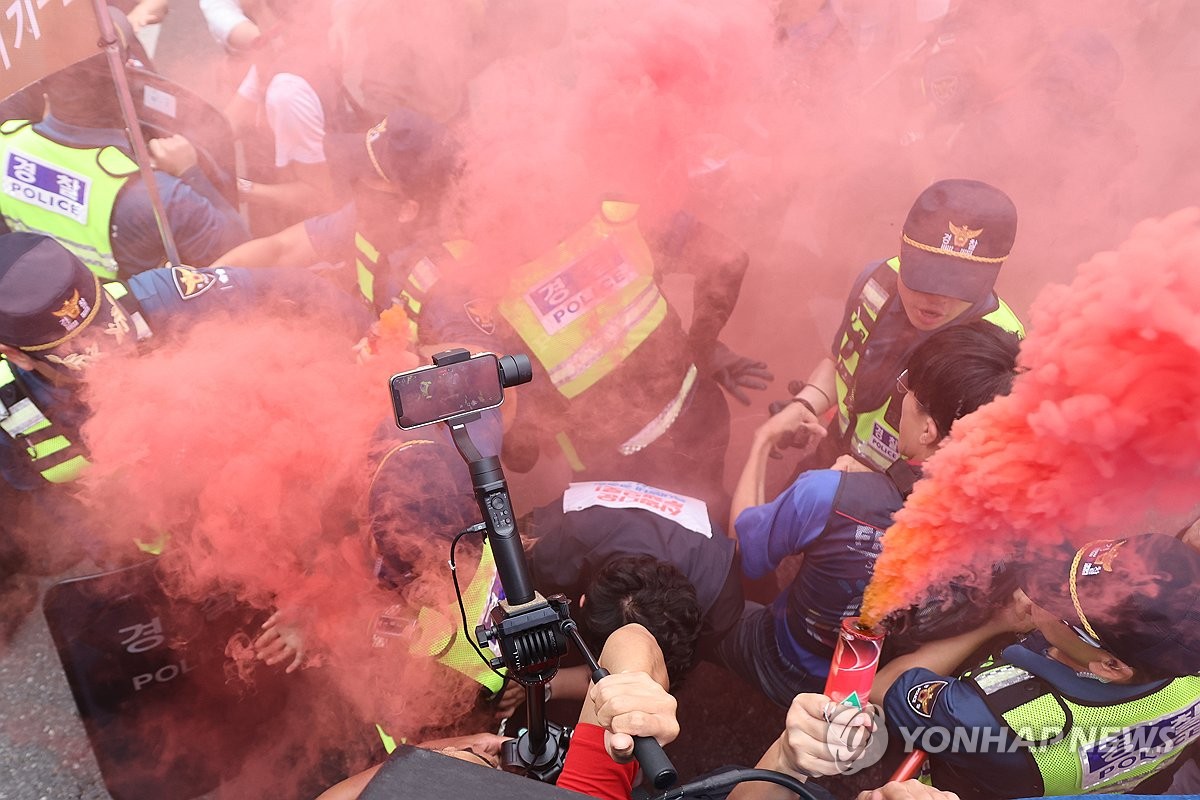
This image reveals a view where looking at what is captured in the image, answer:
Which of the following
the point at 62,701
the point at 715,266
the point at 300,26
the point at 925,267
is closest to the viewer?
the point at 925,267

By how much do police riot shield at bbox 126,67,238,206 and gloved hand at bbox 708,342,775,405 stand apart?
2752mm

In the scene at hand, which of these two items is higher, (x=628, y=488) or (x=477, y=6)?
(x=477, y=6)

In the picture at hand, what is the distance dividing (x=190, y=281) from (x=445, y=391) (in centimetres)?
202

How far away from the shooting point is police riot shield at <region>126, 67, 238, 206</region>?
371 cm

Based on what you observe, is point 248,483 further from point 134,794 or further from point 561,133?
point 561,133

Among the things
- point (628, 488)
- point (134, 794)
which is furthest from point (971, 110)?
point (134, 794)

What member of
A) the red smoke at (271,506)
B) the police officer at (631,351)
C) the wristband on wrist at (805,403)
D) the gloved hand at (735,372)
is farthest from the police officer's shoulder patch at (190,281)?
the wristband on wrist at (805,403)

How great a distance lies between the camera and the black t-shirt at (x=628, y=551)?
7.18 ft

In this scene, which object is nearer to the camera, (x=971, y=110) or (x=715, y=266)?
(x=715, y=266)

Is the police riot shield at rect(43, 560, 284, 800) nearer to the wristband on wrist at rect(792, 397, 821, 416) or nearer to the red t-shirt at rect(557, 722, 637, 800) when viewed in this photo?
the red t-shirt at rect(557, 722, 637, 800)

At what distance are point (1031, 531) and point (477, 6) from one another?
11.3 feet

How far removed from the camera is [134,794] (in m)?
2.32

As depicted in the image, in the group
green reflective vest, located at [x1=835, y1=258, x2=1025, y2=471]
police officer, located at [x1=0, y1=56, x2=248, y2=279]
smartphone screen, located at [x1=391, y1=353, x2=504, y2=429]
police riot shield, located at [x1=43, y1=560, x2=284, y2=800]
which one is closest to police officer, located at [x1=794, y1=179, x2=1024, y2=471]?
green reflective vest, located at [x1=835, y1=258, x2=1025, y2=471]

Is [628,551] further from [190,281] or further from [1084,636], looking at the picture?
[190,281]
